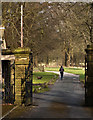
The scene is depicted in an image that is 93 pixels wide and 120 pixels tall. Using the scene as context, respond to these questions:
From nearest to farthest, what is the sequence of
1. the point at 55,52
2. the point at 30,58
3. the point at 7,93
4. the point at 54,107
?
the point at 54,107 < the point at 30,58 < the point at 7,93 < the point at 55,52

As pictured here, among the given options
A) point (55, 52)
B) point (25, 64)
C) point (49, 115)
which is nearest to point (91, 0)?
point (25, 64)

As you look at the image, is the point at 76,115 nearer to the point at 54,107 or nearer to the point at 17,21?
the point at 54,107

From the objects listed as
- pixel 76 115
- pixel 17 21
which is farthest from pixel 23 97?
pixel 17 21

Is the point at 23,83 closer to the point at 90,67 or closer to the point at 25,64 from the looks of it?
the point at 25,64

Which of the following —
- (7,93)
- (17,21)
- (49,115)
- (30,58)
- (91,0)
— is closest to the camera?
(49,115)

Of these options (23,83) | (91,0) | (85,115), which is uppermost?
(91,0)

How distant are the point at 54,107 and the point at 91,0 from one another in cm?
1051

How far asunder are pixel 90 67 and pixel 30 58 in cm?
334

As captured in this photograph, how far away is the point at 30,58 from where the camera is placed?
37.8 ft

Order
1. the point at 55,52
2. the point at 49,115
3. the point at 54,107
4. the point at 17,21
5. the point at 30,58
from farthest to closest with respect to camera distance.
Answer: the point at 55,52
the point at 17,21
the point at 30,58
the point at 54,107
the point at 49,115

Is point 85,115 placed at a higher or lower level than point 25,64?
lower

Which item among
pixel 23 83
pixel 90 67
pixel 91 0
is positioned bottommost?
pixel 23 83

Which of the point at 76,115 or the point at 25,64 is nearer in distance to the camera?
the point at 76,115

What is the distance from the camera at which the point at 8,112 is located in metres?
9.56
